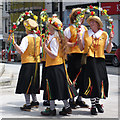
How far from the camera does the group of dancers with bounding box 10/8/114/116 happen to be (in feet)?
19.9

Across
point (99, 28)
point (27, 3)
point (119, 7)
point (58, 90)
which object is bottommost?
point (58, 90)

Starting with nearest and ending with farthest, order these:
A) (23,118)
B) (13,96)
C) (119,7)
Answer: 1. (23,118)
2. (13,96)
3. (119,7)

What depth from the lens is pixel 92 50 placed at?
20.5 feet

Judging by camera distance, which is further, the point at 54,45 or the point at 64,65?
the point at 64,65

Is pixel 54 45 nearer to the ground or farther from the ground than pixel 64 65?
farther from the ground

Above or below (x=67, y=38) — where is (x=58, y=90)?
below

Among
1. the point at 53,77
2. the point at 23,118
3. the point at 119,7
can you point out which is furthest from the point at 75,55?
the point at 119,7

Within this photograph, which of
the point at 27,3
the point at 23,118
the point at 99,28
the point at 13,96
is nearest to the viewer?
the point at 23,118

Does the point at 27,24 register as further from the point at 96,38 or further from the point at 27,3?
the point at 27,3

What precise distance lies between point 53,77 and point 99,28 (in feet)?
4.36

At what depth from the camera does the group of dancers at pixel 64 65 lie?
239 inches

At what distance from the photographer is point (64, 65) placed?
245 inches

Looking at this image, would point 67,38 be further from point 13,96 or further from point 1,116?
point 13,96

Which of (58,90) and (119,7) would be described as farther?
(119,7)
